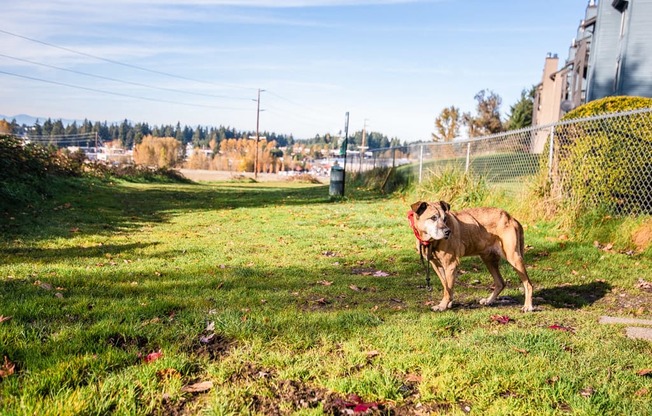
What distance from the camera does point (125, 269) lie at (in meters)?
6.31

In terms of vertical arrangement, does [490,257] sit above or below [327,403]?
above

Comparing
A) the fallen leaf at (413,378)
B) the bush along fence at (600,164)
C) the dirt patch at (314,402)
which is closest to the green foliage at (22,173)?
the dirt patch at (314,402)

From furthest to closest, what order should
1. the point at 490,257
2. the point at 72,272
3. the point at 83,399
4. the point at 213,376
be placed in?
the point at 72,272 → the point at 490,257 → the point at 213,376 → the point at 83,399

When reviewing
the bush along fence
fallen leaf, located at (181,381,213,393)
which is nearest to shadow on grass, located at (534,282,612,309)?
the bush along fence

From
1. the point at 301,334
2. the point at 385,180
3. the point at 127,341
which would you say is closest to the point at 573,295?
the point at 301,334

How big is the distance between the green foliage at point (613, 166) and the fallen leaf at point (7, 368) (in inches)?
351

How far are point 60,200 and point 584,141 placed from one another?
12.9 meters

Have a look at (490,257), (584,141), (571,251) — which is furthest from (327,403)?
(584,141)

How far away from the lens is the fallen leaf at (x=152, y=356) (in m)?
3.23

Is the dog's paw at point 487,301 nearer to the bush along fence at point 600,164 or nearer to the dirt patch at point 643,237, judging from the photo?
the dirt patch at point 643,237

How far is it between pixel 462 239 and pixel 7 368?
4.02 metres

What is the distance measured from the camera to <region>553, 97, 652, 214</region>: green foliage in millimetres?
8672

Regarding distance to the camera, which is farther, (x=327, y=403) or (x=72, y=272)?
(x=72, y=272)

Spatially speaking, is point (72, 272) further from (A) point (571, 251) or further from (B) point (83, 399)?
(A) point (571, 251)
